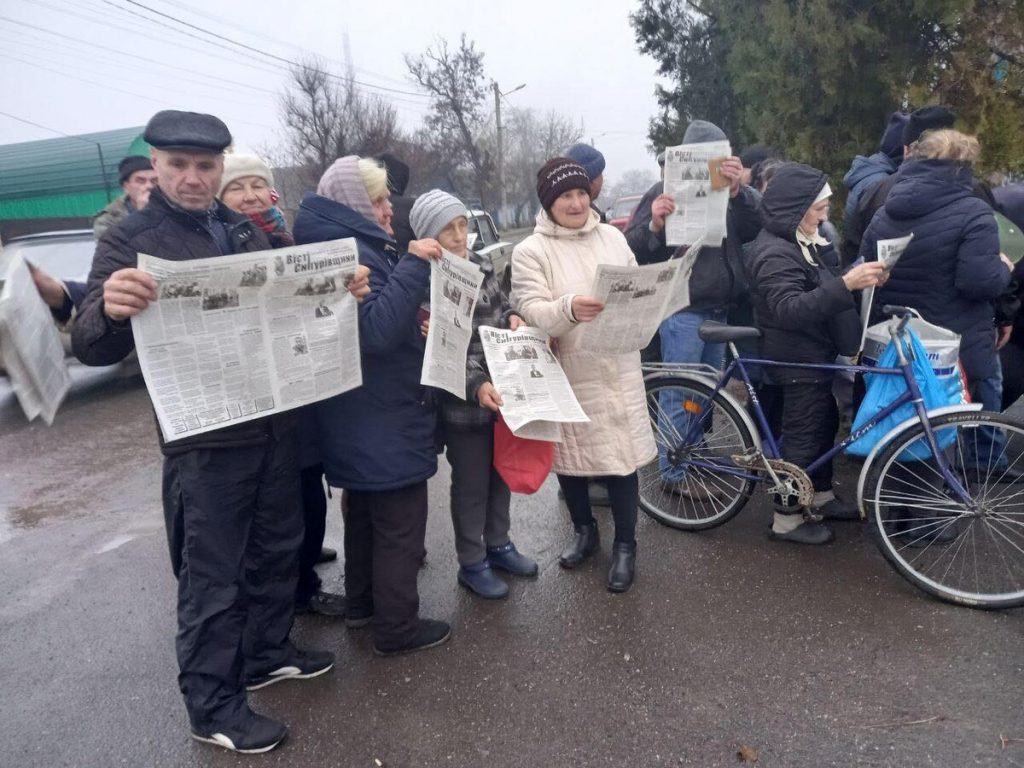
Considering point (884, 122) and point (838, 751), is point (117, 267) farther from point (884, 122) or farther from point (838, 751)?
point (884, 122)

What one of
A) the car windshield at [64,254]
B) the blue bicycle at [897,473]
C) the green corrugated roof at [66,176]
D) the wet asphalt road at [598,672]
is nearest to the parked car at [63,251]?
the car windshield at [64,254]

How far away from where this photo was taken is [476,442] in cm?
319

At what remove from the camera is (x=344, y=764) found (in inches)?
93.0

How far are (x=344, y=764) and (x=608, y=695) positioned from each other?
0.91m

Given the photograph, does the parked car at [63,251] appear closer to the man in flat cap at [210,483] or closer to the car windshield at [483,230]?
the car windshield at [483,230]

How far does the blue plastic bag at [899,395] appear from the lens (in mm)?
3082

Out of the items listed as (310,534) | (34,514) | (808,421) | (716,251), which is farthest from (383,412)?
(34,514)

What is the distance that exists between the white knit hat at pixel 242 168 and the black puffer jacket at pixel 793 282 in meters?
2.17

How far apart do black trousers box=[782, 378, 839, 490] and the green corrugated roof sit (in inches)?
897

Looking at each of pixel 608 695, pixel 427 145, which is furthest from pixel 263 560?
pixel 427 145

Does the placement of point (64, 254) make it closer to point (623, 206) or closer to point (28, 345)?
point (28, 345)

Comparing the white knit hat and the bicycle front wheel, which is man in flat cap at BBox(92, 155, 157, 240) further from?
the bicycle front wheel

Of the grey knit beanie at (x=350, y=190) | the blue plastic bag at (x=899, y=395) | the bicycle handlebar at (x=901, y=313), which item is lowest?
the blue plastic bag at (x=899, y=395)

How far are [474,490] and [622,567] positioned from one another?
750 mm
